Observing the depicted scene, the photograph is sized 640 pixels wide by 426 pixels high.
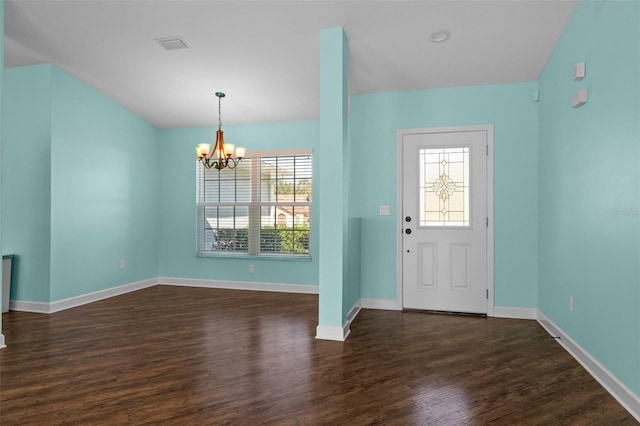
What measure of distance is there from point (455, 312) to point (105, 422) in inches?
137

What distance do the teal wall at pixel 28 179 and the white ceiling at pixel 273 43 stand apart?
0.30 meters

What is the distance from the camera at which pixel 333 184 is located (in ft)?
10.8

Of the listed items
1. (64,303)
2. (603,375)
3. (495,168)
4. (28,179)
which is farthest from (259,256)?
(603,375)

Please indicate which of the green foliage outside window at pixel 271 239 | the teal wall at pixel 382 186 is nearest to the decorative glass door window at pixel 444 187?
the teal wall at pixel 382 186

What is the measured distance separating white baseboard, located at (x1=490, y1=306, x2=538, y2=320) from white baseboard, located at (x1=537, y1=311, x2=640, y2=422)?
22.9 inches

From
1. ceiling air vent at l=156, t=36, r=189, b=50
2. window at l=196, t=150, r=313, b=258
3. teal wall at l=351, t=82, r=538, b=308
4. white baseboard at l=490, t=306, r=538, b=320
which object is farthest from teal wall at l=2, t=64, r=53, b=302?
white baseboard at l=490, t=306, r=538, b=320

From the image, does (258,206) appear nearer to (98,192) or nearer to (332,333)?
(98,192)

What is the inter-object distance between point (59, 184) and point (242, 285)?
2635mm

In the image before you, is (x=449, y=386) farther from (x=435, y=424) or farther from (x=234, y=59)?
(x=234, y=59)

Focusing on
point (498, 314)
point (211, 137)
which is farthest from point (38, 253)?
point (498, 314)

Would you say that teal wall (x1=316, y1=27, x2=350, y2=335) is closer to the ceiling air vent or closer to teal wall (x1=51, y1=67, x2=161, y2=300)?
the ceiling air vent

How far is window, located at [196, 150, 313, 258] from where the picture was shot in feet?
17.5

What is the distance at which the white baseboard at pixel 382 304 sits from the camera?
14.1 ft

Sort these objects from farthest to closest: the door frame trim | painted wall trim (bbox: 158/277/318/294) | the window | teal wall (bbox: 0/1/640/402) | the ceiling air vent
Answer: the window < painted wall trim (bbox: 158/277/318/294) < the door frame trim < the ceiling air vent < teal wall (bbox: 0/1/640/402)
